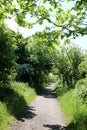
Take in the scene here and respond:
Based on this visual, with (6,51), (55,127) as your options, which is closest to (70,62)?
(6,51)

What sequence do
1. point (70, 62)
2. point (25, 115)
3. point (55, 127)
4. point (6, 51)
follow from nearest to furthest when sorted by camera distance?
point (55, 127)
point (25, 115)
point (6, 51)
point (70, 62)

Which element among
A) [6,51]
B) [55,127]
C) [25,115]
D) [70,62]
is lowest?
[70,62]

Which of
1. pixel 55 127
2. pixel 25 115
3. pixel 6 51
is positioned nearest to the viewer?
pixel 55 127

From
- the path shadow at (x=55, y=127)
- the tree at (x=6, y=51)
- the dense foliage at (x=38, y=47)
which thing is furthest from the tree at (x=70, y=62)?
the path shadow at (x=55, y=127)

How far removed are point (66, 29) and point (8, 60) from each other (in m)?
16.2

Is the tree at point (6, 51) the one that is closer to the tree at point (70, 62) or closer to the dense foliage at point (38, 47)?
the dense foliage at point (38, 47)

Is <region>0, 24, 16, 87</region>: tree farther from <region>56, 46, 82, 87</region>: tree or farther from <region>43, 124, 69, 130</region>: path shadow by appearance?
<region>56, 46, 82, 87</region>: tree

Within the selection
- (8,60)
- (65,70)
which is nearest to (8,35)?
(8,60)

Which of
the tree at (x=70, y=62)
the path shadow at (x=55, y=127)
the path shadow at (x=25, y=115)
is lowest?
the tree at (x=70, y=62)

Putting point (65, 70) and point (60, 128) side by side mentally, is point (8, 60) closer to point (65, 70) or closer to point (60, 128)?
point (60, 128)

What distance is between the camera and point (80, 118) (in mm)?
15719

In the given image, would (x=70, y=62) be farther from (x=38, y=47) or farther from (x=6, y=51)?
(x=38, y=47)

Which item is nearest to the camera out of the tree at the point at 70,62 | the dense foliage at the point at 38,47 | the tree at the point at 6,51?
the dense foliage at the point at 38,47

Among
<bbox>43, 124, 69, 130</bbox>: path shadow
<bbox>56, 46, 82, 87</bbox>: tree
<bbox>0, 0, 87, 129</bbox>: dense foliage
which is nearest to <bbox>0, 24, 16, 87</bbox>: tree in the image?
<bbox>0, 0, 87, 129</bbox>: dense foliage
